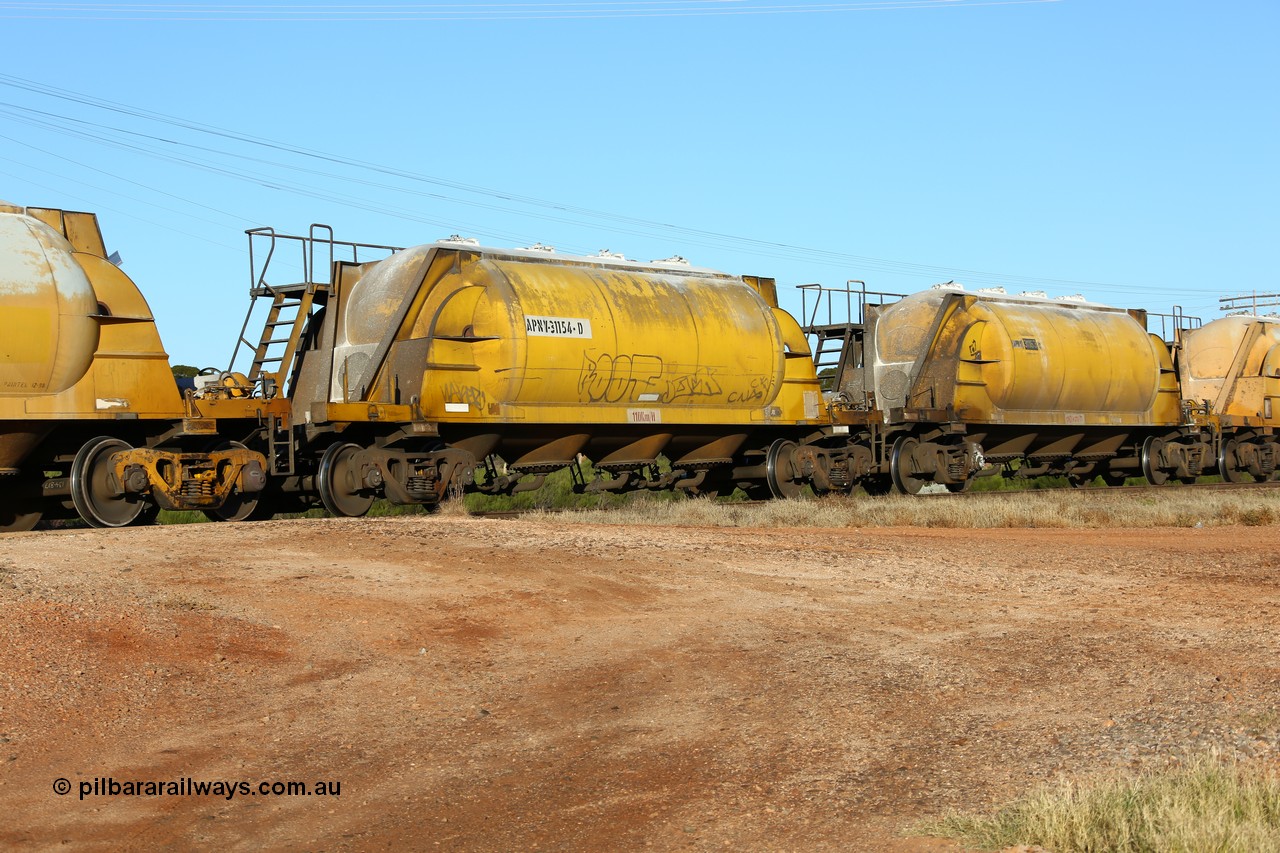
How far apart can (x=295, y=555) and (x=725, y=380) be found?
9560 millimetres

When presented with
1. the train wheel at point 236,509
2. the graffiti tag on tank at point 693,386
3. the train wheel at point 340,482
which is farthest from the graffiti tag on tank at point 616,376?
the train wheel at point 236,509

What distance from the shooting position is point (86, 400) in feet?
46.5

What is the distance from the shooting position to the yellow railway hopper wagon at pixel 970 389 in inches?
907

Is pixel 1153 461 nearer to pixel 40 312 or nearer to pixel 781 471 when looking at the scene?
pixel 781 471

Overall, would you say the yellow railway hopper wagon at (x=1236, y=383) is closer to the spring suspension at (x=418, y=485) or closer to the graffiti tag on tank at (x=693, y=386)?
the graffiti tag on tank at (x=693, y=386)

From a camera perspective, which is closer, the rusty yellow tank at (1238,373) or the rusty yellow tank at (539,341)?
the rusty yellow tank at (539,341)

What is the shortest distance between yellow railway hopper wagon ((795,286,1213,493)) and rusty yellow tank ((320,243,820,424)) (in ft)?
10.3

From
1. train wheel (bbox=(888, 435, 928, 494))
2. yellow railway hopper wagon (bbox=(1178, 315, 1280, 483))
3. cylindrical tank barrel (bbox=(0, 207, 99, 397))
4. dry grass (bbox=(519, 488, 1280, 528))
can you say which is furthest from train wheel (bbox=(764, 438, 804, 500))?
yellow railway hopper wagon (bbox=(1178, 315, 1280, 483))

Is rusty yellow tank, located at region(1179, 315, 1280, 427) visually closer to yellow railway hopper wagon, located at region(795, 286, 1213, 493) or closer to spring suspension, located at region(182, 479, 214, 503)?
yellow railway hopper wagon, located at region(795, 286, 1213, 493)

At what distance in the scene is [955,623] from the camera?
31.5ft

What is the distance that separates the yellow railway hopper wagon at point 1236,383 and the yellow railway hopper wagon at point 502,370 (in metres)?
15.2

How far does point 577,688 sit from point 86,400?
28.5 feet

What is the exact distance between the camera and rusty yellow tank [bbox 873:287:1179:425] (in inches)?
926

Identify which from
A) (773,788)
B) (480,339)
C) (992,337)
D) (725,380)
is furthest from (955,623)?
(992,337)
